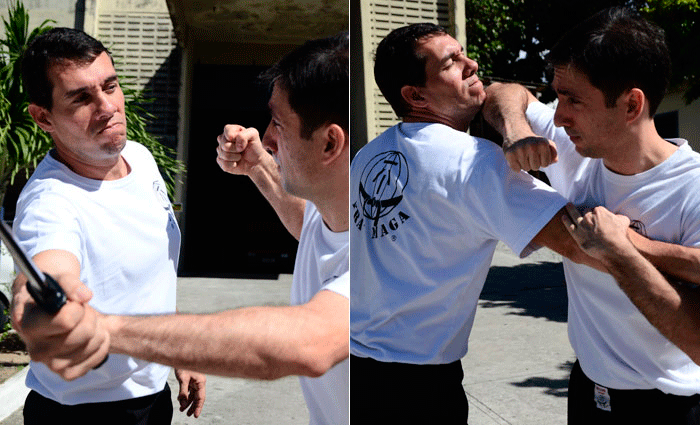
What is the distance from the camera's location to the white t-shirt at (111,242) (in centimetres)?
65

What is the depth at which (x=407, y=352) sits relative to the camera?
1465 mm

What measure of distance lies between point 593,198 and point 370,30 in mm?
536

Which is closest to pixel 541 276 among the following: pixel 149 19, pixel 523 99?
pixel 523 99

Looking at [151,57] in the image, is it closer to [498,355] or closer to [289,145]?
[289,145]

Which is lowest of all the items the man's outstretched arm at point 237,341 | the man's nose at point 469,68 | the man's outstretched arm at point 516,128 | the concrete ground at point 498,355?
the concrete ground at point 498,355

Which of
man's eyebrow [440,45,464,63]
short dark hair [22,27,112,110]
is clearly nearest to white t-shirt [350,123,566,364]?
man's eyebrow [440,45,464,63]

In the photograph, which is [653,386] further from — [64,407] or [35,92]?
[35,92]

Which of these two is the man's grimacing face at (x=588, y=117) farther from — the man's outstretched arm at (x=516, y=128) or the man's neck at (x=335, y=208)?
the man's neck at (x=335, y=208)

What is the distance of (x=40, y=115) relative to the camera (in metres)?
0.68

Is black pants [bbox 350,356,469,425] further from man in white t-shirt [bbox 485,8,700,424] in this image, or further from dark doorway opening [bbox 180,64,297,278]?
dark doorway opening [bbox 180,64,297,278]

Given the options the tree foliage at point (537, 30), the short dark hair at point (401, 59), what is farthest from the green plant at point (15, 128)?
the tree foliage at point (537, 30)

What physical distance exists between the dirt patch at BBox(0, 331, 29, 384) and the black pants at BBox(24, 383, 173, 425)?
3cm

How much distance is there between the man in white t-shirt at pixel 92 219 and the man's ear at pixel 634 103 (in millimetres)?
845

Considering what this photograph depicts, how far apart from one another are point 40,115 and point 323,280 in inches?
17.1
